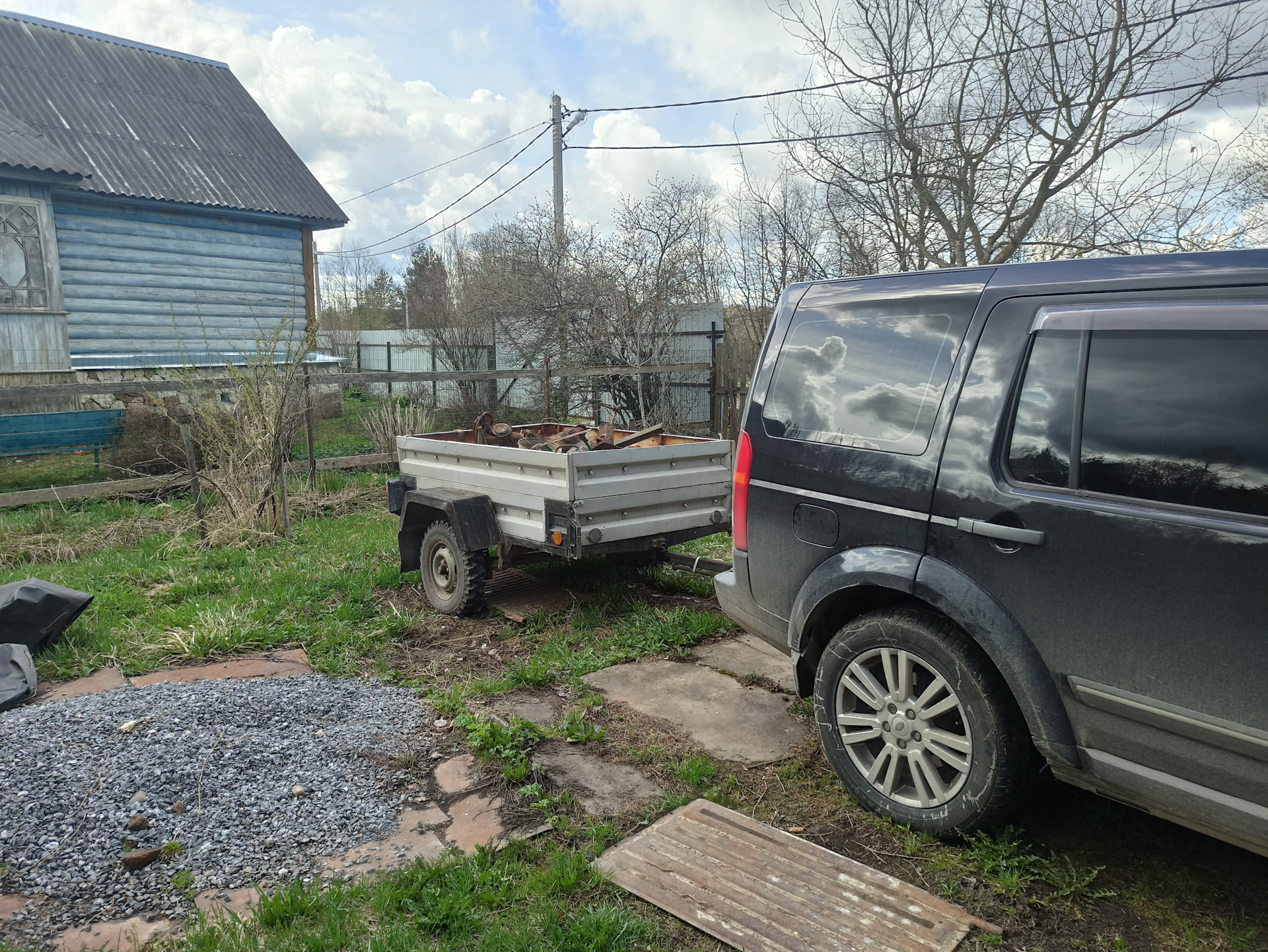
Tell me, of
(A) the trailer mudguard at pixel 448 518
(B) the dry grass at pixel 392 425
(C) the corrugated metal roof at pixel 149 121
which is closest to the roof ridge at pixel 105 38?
(C) the corrugated metal roof at pixel 149 121

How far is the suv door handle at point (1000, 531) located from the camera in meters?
2.63

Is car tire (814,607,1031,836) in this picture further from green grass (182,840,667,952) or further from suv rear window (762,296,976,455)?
green grass (182,840,667,952)

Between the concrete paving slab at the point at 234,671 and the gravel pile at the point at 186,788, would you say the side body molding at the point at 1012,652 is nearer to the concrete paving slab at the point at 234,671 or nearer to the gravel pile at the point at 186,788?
the gravel pile at the point at 186,788

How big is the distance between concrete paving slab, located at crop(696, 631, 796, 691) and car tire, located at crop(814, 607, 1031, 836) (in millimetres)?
1295

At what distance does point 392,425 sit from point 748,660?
7862 millimetres

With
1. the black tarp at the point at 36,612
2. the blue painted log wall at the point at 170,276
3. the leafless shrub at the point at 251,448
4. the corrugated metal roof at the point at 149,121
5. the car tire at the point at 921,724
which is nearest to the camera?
the car tire at the point at 921,724

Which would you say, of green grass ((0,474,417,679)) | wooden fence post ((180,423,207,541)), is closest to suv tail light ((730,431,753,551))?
green grass ((0,474,417,679))

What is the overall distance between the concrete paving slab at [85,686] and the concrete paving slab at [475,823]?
92.1 inches

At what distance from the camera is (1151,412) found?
96.3 inches

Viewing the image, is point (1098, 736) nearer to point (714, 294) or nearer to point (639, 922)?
point (639, 922)

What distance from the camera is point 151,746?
3.60 meters

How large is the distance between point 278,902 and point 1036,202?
10955 millimetres

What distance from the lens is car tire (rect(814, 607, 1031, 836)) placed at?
2812 mm

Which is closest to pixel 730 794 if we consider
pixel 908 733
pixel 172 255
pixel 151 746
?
pixel 908 733
